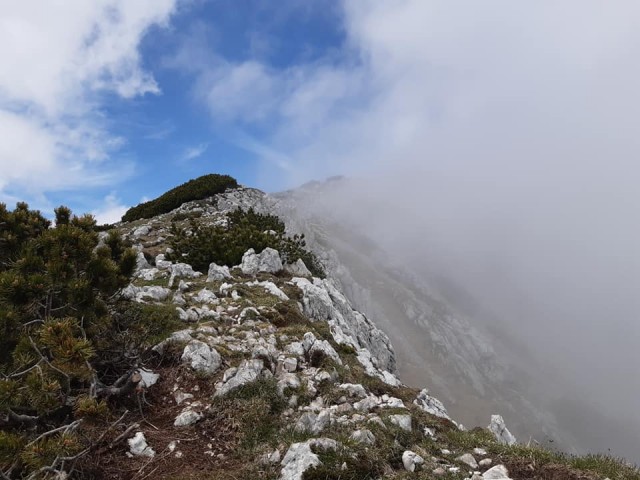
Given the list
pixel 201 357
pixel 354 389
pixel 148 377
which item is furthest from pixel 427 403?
pixel 148 377

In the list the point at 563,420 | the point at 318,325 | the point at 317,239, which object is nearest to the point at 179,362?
the point at 318,325

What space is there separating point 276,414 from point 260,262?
12490mm

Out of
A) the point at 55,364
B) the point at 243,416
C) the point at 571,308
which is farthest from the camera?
the point at 571,308

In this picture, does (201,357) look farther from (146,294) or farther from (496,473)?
(496,473)

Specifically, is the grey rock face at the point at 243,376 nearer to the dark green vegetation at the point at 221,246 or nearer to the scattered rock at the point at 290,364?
the scattered rock at the point at 290,364

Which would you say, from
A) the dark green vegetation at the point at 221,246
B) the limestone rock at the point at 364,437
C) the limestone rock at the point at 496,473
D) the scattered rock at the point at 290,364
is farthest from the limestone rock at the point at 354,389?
the dark green vegetation at the point at 221,246

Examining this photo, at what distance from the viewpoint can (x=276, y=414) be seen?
860 centimetres

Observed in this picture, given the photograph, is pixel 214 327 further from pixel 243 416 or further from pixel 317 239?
pixel 317 239

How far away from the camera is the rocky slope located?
6.58 m

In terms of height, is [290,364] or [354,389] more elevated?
[290,364]

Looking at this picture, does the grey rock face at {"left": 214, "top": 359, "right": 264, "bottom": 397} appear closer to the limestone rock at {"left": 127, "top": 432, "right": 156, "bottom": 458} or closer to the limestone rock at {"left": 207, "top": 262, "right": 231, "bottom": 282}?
the limestone rock at {"left": 127, "top": 432, "right": 156, "bottom": 458}

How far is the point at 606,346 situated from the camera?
121 m

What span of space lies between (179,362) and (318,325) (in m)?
6.11

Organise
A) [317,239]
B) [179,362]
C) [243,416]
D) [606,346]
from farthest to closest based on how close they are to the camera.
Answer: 1. [606,346]
2. [317,239]
3. [179,362]
4. [243,416]
